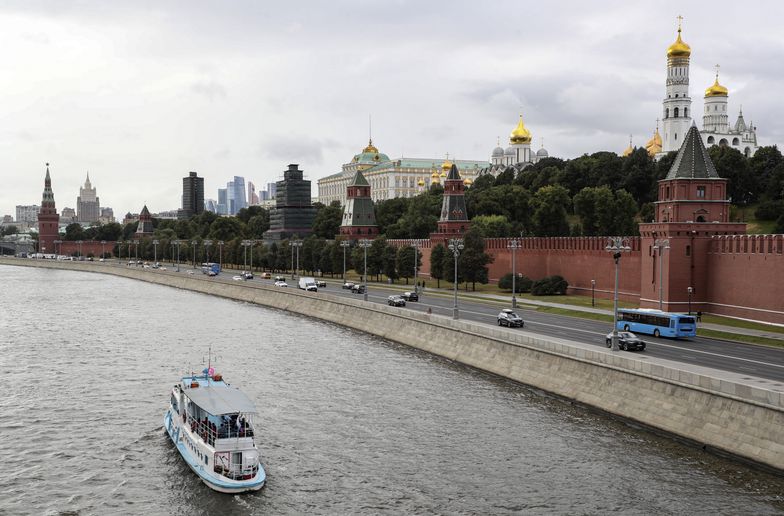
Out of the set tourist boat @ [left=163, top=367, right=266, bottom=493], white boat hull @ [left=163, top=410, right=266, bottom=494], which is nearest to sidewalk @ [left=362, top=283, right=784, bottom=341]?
tourist boat @ [left=163, top=367, right=266, bottom=493]

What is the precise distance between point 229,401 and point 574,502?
48.2 feet

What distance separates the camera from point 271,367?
5662cm

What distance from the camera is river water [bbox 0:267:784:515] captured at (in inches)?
1203

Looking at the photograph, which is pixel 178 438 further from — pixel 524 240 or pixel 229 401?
pixel 524 240

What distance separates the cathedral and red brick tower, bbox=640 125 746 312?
9426 cm

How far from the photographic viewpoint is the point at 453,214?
128 metres

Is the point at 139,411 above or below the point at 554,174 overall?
below

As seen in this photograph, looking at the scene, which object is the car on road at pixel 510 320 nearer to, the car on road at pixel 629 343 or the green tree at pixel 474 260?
the car on road at pixel 629 343

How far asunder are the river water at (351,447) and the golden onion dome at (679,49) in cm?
12125

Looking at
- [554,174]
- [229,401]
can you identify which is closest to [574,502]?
[229,401]

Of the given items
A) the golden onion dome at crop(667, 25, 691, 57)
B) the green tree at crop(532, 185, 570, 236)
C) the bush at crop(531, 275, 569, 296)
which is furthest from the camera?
the golden onion dome at crop(667, 25, 691, 57)

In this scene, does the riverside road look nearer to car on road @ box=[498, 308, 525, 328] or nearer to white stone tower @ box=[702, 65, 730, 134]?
car on road @ box=[498, 308, 525, 328]

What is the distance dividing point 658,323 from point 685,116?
125 metres

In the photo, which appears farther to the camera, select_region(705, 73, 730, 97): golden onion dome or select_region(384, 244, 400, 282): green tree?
select_region(705, 73, 730, 97): golden onion dome
